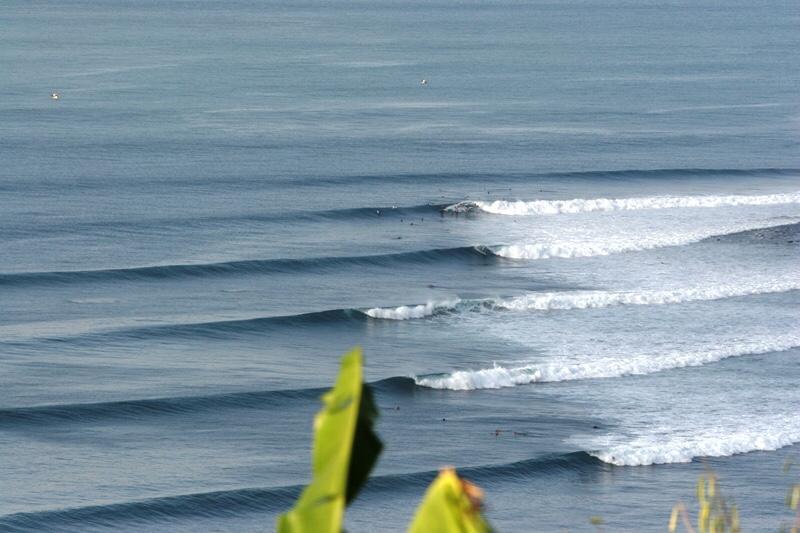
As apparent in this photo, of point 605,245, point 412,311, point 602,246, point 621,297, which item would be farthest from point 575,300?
point 605,245

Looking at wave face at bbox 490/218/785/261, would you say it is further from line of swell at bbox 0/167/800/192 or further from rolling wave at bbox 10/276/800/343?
line of swell at bbox 0/167/800/192

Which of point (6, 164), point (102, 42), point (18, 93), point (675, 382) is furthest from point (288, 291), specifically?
point (102, 42)

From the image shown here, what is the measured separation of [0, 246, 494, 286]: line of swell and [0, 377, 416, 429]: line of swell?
7.55m

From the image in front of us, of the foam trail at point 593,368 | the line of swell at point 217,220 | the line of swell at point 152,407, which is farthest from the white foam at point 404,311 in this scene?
the line of swell at point 217,220

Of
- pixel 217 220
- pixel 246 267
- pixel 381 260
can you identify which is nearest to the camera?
pixel 246 267

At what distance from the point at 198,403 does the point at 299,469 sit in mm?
3300

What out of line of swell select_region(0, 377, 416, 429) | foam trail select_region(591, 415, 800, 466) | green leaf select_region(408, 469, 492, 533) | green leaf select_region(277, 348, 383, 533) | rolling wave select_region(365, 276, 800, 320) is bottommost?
green leaf select_region(408, 469, 492, 533)

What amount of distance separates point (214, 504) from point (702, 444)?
7.17 meters

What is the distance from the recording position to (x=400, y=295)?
27.1 metres

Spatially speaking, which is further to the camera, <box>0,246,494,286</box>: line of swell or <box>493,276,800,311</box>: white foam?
<box>0,246,494,286</box>: line of swell

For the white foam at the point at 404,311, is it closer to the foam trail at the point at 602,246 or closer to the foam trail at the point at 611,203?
the foam trail at the point at 602,246

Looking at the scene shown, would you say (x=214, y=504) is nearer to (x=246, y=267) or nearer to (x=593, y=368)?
(x=593, y=368)

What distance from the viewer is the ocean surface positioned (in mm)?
17625

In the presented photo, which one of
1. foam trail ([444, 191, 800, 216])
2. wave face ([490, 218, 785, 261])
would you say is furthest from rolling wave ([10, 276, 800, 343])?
foam trail ([444, 191, 800, 216])
